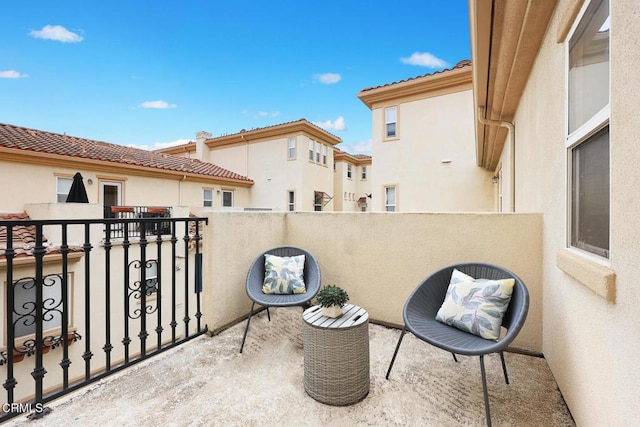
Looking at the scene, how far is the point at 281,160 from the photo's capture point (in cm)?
1562

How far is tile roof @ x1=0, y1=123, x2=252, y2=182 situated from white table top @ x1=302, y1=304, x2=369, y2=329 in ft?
34.9

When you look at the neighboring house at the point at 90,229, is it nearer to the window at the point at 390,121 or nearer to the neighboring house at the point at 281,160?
the neighboring house at the point at 281,160

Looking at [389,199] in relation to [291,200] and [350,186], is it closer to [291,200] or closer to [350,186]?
[291,200]

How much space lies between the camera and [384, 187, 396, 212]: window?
33.1 feet

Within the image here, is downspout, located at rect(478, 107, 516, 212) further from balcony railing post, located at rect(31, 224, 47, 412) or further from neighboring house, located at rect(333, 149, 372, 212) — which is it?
neighboring house, located at rect(333, 149, 372, 212)

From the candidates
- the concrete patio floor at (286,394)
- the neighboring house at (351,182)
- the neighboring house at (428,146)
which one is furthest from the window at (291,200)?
the concrete patio floor at (286,394)

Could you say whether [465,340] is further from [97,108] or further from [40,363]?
[97,108]

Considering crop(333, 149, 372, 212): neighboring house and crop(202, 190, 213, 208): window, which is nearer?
crop(202, 190, 213, 208): window

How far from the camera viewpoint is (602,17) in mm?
1531

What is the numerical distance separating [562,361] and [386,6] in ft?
33.2

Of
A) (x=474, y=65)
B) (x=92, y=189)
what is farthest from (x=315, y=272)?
(x=92, y=189)

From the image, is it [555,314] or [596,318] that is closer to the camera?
[596,318]

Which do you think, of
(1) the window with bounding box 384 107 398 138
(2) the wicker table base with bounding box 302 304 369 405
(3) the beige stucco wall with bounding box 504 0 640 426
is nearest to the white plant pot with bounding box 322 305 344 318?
(2) the wicker table base with bounding box 302 304 369 405
